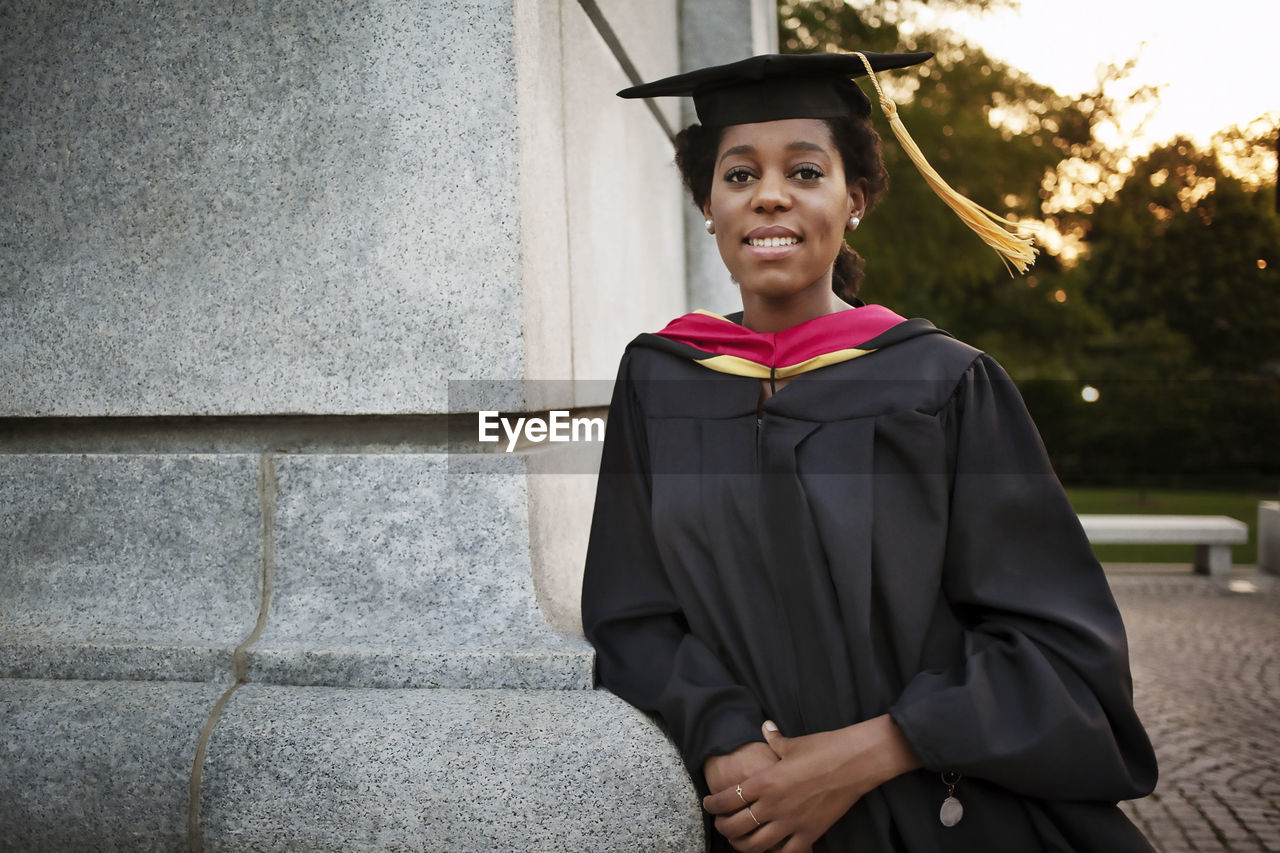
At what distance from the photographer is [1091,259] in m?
25.7

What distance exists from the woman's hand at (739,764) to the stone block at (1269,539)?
31.4ft

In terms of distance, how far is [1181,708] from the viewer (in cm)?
545

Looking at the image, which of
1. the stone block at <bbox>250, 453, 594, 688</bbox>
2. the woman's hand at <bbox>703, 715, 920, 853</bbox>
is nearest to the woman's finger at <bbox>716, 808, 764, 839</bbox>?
the woman's hand at <bbox>703, 715, 920, 853</bbox>

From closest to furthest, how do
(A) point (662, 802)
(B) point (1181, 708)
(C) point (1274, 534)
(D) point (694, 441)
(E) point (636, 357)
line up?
1. (A) point (662, 802)
2. (D) point (694, 441)
3. (E) point (636, 357)
4. (B) point (1181, 708)
5. (C) point (1274, 534)

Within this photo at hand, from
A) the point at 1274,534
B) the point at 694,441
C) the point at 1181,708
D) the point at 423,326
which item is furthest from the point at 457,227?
the point at 1274,534

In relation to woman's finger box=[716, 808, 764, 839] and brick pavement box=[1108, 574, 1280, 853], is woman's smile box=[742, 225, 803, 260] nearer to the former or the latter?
woman's finger box=[716, 808, 764, 839]

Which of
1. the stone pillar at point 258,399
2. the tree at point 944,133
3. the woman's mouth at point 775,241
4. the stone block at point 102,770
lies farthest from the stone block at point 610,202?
the tree at point 944,133

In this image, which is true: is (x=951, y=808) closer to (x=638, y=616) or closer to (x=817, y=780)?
(x=817, y=780)

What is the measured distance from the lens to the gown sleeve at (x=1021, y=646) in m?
1.67

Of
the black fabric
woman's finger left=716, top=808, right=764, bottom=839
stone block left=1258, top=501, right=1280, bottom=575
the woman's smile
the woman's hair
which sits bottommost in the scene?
stone block left=1258, top=501, right=1280, bottom=575

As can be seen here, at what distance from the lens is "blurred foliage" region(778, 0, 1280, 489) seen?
31.2 feet

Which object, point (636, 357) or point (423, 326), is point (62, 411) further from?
point (636, 357)

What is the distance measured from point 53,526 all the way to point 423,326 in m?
0.91

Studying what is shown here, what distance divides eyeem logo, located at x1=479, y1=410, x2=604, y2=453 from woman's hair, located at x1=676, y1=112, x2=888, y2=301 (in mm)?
579
